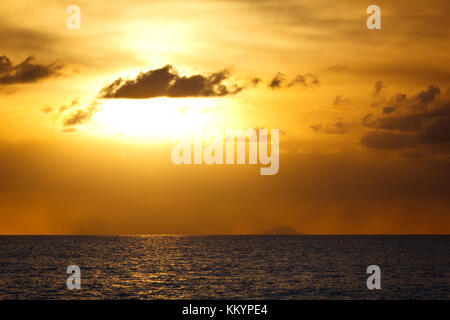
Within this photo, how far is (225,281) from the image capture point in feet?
251

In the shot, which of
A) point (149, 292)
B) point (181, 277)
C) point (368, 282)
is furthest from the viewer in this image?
point (181, 277)

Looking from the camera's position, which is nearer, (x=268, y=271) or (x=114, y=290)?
(x=114, y=290)

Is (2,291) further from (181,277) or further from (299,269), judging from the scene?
(299,269)

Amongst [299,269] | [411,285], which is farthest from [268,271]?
[411,285]

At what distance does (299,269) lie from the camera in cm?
9925
